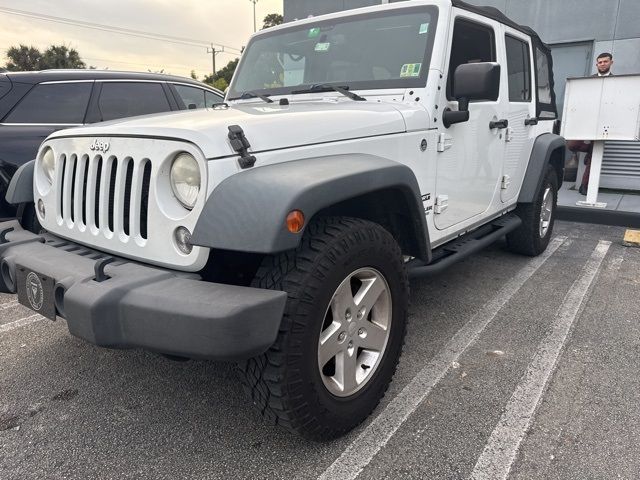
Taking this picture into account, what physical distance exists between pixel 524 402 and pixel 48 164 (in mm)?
2755

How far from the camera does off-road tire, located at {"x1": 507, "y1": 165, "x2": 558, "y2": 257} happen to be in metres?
4.70

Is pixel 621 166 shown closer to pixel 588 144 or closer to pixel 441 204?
pixel 588 144

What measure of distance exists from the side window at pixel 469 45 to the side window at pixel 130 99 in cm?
A: 348

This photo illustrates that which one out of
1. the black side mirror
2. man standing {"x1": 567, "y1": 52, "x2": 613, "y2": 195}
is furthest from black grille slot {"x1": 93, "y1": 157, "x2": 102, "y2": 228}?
man standing {"x1": 567, "y1": 52, "x2": 613, "y2": 195}

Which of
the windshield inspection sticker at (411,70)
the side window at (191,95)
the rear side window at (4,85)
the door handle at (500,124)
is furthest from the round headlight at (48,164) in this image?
the side window at (191,95)

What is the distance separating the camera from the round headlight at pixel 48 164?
257 cm

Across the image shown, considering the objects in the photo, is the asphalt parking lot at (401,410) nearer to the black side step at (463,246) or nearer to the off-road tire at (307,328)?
the off-road tire at (307,328)

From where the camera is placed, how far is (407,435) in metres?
2.23

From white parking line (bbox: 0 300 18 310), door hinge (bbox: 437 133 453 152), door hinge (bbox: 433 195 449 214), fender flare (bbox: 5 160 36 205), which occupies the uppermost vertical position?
door hinge (bbox: 437 133 453 152)

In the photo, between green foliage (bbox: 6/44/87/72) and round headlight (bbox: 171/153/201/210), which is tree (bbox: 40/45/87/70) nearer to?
green foliage (bbox: 6/44/87/72)

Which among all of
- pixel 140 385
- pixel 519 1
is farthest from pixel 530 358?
pixel 519 1

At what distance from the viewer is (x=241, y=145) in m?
1.87

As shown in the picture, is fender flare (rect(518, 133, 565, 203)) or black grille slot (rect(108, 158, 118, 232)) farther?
fender flare (rect(518, 133, 565, 203))

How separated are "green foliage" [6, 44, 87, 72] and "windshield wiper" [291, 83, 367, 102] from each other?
28.8m
